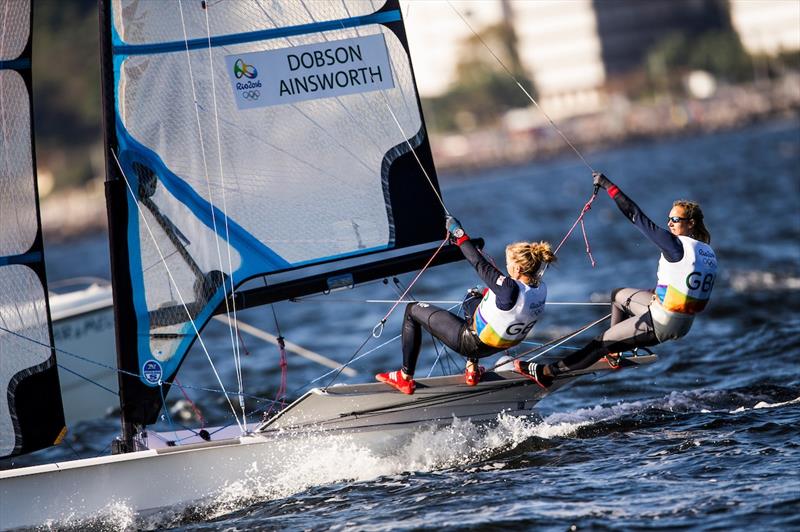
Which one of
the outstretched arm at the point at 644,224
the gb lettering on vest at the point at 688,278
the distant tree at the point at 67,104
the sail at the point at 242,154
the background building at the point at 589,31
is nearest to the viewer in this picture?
the outstretched arm at the point at 644,224

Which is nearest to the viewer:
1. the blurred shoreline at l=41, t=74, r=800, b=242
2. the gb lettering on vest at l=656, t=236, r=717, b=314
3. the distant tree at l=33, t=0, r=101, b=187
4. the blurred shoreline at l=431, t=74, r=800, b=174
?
the gb lettering on vest at l=656, t=236, r=717, b=314

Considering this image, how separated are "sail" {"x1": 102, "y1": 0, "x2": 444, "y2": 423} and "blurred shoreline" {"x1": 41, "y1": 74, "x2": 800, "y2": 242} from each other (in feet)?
223

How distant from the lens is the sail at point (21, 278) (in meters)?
6.90

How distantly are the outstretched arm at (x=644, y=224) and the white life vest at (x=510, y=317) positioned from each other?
625mm

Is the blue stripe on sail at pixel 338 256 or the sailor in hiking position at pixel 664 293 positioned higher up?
the blue stripe on sail at pixel 338 256

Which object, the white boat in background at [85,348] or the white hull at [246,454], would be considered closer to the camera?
the white hull at [246,454]

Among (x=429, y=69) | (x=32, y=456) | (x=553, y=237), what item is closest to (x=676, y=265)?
(x=32, y=456)

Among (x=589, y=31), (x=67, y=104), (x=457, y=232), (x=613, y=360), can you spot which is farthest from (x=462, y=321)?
(x=589, y=31)

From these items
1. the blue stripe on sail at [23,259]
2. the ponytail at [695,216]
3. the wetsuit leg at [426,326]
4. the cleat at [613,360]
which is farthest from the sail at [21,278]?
the ponytail at [695,216]

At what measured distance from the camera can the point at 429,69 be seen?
119062 millimetres

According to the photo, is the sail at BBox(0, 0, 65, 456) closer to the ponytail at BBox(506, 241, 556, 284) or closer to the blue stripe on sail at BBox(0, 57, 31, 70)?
the blue stripe on sail at BBox(0, 57, 31, 70)

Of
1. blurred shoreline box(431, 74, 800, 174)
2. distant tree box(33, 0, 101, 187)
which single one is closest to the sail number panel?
blurred shoreline box(431, 74, 800, 174)

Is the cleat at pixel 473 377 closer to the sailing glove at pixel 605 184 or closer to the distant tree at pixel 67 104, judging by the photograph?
the sailing glove at pixel 605 184

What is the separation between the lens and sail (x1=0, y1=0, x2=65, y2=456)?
690 centimetres
